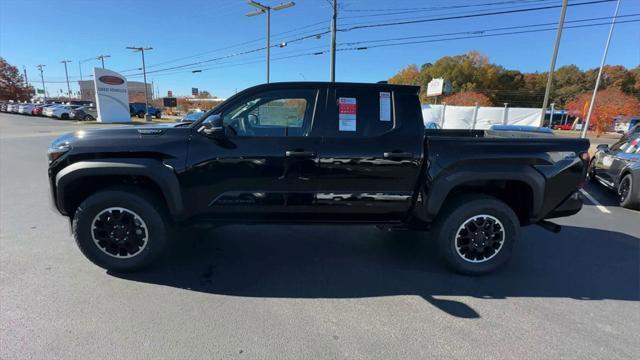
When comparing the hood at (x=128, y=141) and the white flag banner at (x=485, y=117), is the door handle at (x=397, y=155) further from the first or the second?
the white flag banner at (x=485, y=117)

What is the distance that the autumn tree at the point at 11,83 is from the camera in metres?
60.6

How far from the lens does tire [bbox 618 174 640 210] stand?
19.4 ft

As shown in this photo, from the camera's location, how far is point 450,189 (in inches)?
128

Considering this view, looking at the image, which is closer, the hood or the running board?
the hood

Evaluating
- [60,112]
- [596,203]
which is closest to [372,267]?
[596,203]

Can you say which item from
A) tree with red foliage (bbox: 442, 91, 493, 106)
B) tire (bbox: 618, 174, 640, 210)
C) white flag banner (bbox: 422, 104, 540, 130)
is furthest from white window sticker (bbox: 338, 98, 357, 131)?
tree with red foliage (bbox: 442, 91, 493, 106)

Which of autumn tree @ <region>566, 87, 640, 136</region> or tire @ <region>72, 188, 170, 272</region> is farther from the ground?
autumn tree @ <region>566, 87, 640, 136</region>

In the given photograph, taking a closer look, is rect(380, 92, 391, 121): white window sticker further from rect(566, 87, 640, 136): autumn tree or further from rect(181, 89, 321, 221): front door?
rect(566, 87, 640, 136): autumn tree

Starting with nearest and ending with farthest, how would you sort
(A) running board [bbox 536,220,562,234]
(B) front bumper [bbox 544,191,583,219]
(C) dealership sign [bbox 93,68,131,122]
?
(B) front bumper [bbox 544,191,583,219] < (A) running board [bbox 536,220,562,234] < (C) dealership sign [bbox 93,68,131,122]

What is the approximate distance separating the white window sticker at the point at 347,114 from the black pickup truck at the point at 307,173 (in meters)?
0.01

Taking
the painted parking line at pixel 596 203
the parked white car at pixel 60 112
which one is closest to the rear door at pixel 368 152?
the painted parking line at pixel 596 203

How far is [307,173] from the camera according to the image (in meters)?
3.19

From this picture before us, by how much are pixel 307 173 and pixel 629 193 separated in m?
6.42

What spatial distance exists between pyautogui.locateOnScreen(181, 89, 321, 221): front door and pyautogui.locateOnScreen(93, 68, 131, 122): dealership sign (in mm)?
33227
